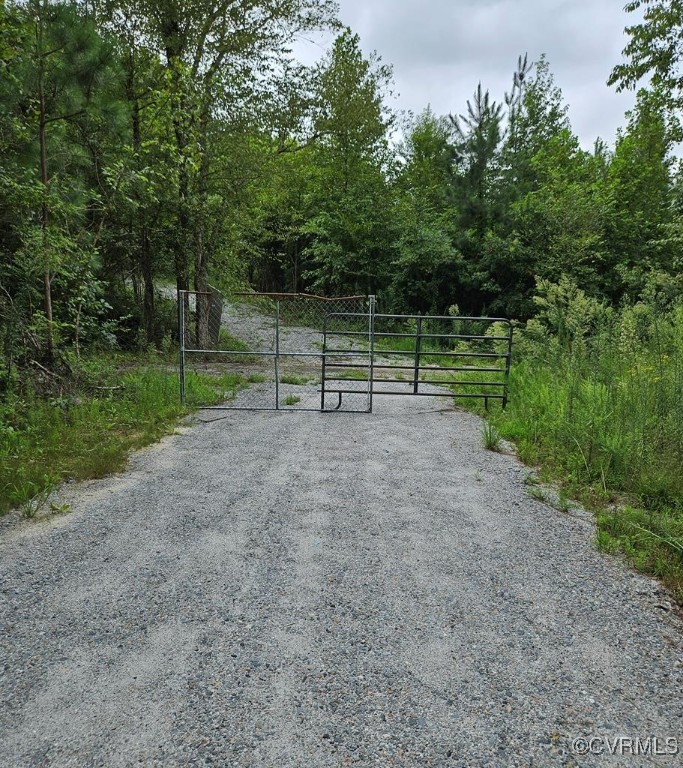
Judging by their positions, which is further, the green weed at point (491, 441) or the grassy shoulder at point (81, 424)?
the green weed at point (491, 441)

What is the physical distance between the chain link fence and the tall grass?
8.88 ft

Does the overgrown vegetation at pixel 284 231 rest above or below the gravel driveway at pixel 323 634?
above

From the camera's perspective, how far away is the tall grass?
10.8ft

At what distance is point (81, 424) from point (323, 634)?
411cm

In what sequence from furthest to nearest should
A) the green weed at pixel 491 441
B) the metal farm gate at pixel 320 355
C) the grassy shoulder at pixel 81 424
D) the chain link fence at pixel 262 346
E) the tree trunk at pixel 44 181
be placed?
1. the chain link fence at pixel 262 346
2. the metal farm gate at pixel 320 355
3. the green weed at pixel 491 441
4. the tree trunk at pixel 44 181
5. the grassy shoulder at pixel 81 424

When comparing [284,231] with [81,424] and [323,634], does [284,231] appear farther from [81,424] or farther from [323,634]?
[323,634]

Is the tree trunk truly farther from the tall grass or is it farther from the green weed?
the tall grass

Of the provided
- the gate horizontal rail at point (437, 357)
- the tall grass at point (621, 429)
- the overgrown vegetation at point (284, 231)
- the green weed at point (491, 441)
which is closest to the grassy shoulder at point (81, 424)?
the overgrown vegetation at point (284, 231)

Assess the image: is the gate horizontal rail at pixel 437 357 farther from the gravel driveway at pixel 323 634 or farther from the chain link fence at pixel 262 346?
the gravel driveway at pixel 323 634

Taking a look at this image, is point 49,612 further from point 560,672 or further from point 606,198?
point 606,198

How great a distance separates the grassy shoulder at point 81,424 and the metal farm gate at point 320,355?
600 millimetres

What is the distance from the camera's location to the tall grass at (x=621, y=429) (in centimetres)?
330

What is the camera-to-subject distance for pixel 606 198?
1334cm

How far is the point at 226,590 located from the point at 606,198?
586 inches
